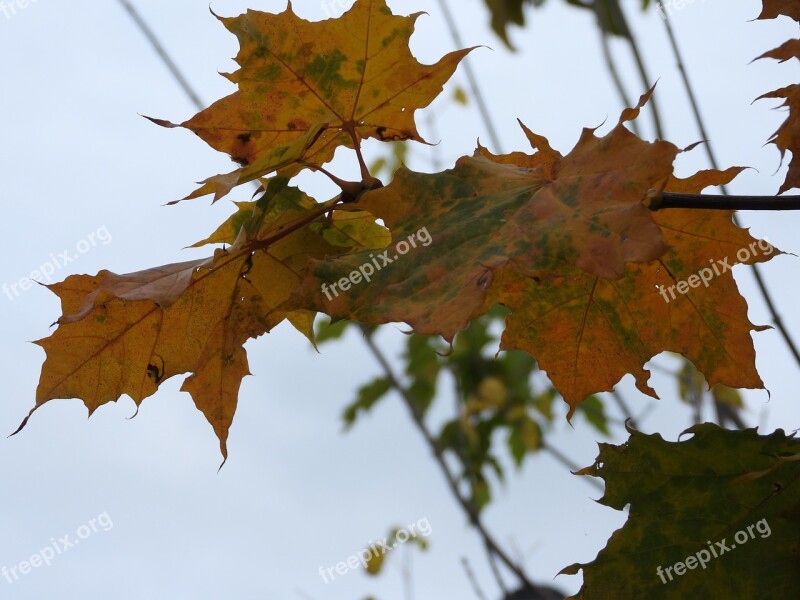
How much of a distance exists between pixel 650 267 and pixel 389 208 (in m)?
0.41

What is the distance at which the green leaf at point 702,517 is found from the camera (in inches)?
40.7

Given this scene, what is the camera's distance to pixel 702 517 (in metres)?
1.06

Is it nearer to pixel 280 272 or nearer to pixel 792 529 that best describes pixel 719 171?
pixel 792 529

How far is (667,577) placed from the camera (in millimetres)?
1034

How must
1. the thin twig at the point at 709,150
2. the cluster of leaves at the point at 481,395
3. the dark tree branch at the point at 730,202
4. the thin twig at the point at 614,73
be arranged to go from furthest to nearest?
the cluster of leaves at the point at 481,395 → the thin twig at the point at 614,73 → the thin twig at the point at 709,150 → the dark tree branch at the point at 730,202

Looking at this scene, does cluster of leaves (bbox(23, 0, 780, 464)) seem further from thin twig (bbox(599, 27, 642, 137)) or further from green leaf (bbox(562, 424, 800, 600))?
thin twig (bbox(599, 27, 642, 137))

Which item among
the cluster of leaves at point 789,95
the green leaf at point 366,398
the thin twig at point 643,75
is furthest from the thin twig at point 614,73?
the green leaf at point 366,398

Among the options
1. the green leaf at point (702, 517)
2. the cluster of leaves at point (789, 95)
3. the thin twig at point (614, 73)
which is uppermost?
the thin twig at point (614, 73)

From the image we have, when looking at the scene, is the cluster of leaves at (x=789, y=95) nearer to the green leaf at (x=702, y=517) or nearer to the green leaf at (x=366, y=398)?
the green leaf at (x=702, y=517)

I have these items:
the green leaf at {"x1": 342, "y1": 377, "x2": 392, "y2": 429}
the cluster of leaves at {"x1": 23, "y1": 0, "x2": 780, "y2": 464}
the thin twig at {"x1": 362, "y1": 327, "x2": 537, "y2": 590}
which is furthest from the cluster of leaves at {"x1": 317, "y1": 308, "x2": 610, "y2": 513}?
the cluster of leaves at {"x1": 23, "y1": 0, "x2": 780, "y2": 464}

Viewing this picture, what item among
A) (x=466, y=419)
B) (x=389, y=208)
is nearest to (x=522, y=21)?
(x=466, y=419)

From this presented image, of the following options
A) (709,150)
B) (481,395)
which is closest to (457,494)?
(709,150)

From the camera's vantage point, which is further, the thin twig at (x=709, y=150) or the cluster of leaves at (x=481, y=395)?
the cluster of leaves at (x=481, y=395)

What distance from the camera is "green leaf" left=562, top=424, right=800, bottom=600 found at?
40.7 inches
